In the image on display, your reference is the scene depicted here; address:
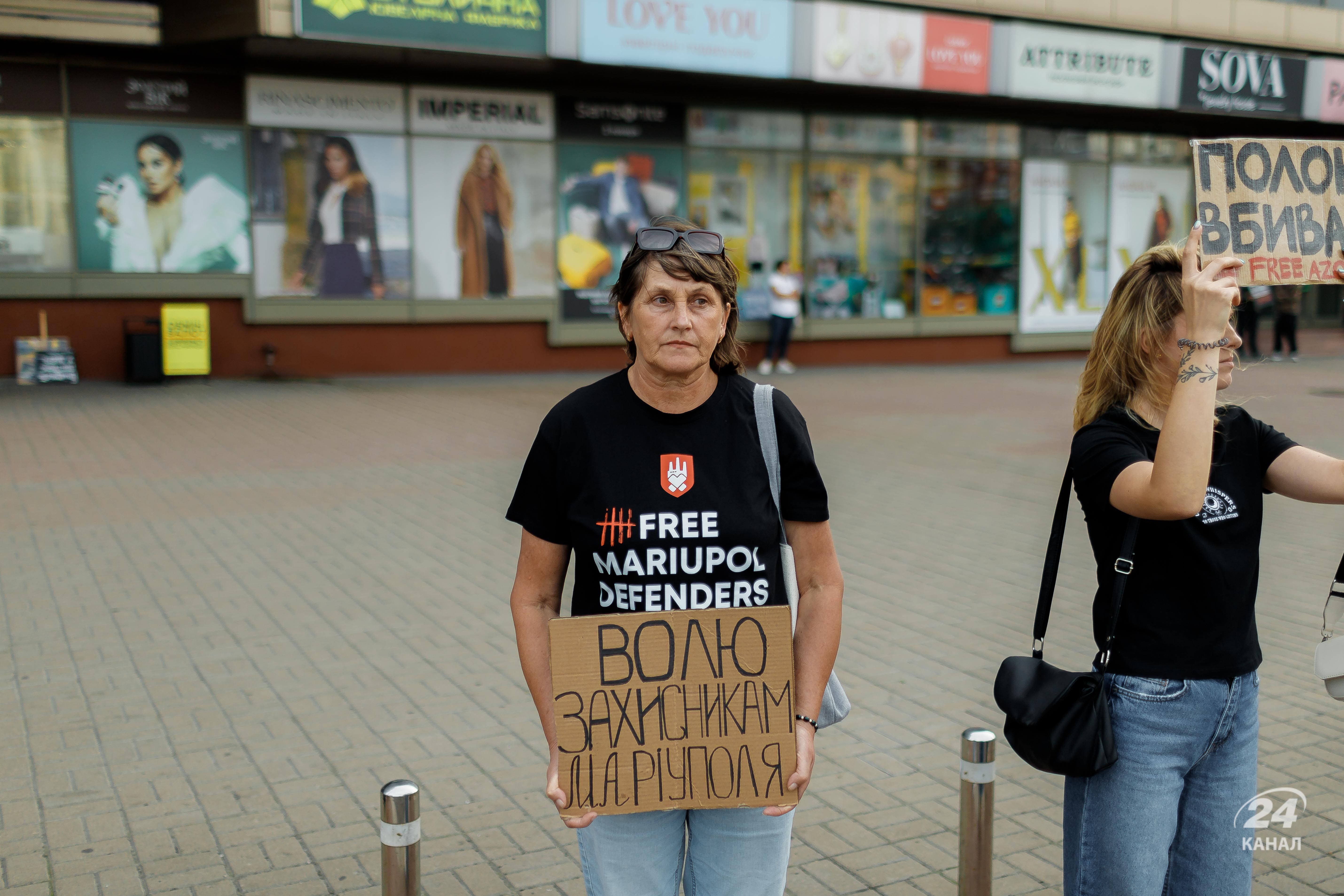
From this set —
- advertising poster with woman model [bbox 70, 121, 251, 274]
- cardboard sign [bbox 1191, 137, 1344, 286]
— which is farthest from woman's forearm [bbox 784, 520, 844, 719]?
advertising poster with woman model [bbox 70, 121, 251, 274]

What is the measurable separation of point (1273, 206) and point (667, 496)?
53.7 inches

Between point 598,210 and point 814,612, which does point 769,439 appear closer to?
point 814,612

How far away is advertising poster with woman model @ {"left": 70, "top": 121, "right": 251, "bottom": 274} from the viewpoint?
16.1 metres

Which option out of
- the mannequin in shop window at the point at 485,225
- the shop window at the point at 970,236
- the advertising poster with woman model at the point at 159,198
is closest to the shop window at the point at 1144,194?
the shop window at the point at 970,236

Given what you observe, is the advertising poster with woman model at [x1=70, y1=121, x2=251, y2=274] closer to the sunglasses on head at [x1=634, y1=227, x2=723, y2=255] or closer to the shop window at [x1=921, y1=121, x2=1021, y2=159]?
the shop window at [x1=921, y1=121, x2=1021, y2=159]

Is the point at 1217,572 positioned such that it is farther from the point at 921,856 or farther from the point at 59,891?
the point at 59,891

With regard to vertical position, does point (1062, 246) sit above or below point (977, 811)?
above

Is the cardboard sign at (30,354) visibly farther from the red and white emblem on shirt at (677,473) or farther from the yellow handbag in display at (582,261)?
the red and white emblem on shirt at (677,473)

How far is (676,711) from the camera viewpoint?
2449mm

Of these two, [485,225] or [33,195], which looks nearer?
[33,195]

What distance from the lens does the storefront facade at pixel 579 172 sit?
16094 millimetres

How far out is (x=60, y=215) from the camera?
16.0 m

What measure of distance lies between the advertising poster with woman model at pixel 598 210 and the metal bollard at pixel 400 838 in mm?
16182

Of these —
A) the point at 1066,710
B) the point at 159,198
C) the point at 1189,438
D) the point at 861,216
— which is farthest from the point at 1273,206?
the point at 861,216
